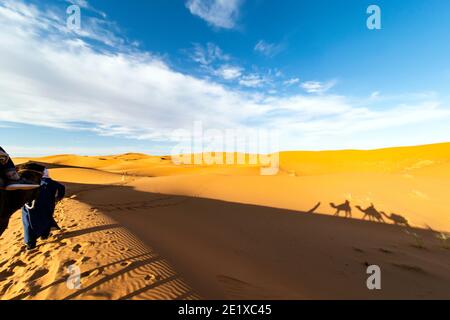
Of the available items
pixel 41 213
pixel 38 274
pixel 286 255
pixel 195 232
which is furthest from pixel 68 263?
pixel 286 255

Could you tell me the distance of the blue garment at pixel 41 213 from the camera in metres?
4.61

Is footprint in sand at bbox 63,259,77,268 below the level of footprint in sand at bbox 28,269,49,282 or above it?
above

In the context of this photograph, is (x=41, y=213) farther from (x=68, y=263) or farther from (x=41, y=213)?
(x=68, y=263)

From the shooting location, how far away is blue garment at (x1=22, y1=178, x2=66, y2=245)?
461cm

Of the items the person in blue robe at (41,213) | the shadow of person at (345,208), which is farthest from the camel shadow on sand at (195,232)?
the person in blue robe at (41,213)

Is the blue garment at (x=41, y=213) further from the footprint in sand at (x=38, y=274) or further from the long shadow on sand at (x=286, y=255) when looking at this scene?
the footprint in sand at (x=38, y=274)

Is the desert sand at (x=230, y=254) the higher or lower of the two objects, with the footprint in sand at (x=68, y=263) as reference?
lower

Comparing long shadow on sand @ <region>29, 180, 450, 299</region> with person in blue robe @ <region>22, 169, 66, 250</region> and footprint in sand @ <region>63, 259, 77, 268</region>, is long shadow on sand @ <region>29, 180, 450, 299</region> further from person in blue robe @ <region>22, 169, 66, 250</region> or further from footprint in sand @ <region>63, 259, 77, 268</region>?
Answer: footprint in sand @ <region>63, 259, 77, 268</region>

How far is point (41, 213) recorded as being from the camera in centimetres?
480

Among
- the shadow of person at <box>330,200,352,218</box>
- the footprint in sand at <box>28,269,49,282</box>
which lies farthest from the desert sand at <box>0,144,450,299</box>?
the shadow of person at <box>330,200,352,218</box>

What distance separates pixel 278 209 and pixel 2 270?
10.0 metres
